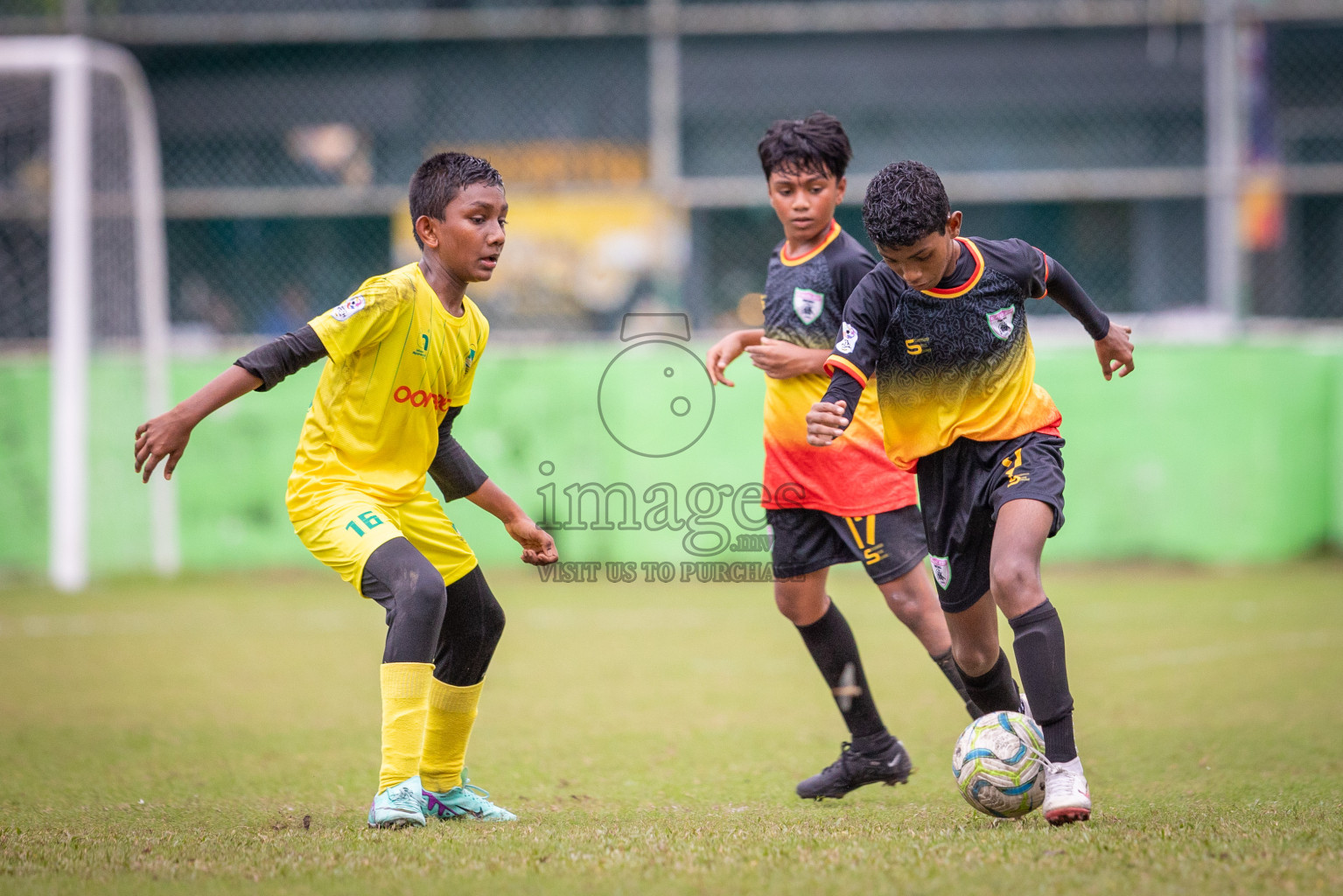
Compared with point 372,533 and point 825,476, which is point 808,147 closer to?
point 825,476

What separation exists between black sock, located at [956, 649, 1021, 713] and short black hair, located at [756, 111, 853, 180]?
1.62 m

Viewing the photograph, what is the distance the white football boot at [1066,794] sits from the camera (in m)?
3.24

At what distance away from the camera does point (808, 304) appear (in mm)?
4145

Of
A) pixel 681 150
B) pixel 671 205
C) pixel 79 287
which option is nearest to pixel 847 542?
pixel 671 205

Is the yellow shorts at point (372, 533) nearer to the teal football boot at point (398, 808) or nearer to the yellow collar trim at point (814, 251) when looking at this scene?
the teal football boot at point (398, 808)

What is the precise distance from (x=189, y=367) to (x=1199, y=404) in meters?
7.73

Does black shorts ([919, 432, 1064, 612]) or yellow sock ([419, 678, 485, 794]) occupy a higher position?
black shorts ([919, 432, 1064, 612])

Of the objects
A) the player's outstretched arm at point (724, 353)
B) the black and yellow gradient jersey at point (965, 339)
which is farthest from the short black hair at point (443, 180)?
the black and yellow gradient jersey at point (965, 339)

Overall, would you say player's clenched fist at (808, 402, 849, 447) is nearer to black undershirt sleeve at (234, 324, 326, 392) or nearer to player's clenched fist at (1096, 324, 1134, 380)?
player's clenched fist at (1096, 324, 1134, 380)

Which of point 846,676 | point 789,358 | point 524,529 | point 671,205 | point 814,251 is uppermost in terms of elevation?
point 671,205

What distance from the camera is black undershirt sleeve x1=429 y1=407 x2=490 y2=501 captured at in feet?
13.1

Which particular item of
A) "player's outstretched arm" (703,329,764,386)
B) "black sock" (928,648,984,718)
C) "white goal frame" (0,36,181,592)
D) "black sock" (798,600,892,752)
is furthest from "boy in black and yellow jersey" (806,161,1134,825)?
"white goal frame" (0,36,181,592)

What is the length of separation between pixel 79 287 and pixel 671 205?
448 cm

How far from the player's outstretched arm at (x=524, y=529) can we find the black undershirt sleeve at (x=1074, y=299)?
1651 millimetres
